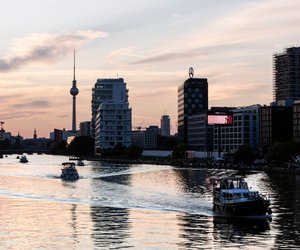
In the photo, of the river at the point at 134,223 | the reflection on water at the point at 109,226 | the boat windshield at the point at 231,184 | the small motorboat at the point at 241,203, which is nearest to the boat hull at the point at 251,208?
the small motorboat at the point at 241,203

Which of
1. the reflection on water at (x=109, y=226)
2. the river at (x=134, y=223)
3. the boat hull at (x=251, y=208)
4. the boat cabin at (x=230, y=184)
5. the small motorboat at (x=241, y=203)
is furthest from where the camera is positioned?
the boat cabin at (x=230, y=184)

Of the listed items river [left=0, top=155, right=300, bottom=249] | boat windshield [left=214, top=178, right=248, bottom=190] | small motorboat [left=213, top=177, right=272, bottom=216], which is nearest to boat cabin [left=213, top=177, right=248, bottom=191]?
boat windshield [left=214, top=178, right=248, bottom=190]

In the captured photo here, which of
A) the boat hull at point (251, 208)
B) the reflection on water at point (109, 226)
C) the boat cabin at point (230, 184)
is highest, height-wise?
the boat cabin at point (230, 184)

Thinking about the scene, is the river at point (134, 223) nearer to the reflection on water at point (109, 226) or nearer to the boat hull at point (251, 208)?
the reflection on water at point (109, 226)

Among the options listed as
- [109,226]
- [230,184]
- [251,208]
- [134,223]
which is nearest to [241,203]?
[251,208]

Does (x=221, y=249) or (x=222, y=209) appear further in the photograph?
(x=222, y=209)

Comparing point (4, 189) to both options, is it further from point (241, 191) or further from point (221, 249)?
point (221, 249)

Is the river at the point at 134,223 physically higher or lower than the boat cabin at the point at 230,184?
lower

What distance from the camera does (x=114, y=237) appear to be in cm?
7538

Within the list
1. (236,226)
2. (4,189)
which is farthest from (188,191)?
(236,226)

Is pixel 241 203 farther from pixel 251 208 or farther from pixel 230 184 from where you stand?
pixel 230 184

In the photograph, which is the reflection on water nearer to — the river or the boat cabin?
the river

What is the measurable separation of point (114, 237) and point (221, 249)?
40.3ft

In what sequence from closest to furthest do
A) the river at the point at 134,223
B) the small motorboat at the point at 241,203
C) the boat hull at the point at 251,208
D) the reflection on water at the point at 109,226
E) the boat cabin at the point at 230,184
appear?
the reflection on water at the point at 109,226, the river at the point at 134,223, the boat hull at the point at 251,208, the small motorboat at the point at 241,203, the boat cabin at the point at 230,184
